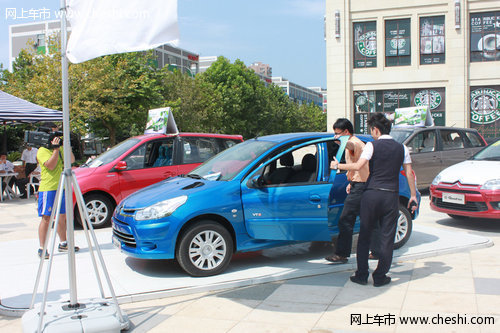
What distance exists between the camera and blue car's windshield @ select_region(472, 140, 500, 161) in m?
9.25

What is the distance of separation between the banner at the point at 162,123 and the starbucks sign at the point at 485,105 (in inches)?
1155

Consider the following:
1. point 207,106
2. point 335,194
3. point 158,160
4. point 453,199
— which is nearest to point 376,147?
point 335,194

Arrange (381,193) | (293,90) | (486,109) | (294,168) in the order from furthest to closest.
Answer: (293,90) < (486,109) < (294,168) < (381,193)

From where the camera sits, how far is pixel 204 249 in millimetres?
5754

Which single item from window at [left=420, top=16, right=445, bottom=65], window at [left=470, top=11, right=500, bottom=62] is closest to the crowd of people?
window at [left=420, top=16, right=445, bottom=65]

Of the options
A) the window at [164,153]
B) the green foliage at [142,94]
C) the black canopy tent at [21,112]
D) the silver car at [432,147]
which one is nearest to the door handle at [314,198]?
the window at [164,153]

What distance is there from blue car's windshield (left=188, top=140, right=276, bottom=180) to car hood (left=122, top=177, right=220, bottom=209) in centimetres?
25

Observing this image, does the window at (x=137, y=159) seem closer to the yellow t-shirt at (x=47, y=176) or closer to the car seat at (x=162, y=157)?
the car seat at (x=162, y=157)

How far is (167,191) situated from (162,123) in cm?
464

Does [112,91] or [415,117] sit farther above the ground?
[112,91]

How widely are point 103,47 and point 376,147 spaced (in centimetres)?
288

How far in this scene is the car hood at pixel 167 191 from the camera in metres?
5.81

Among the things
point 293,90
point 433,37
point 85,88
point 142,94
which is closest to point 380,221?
point 85,88

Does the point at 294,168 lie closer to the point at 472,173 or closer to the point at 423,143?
the point at 472,173
